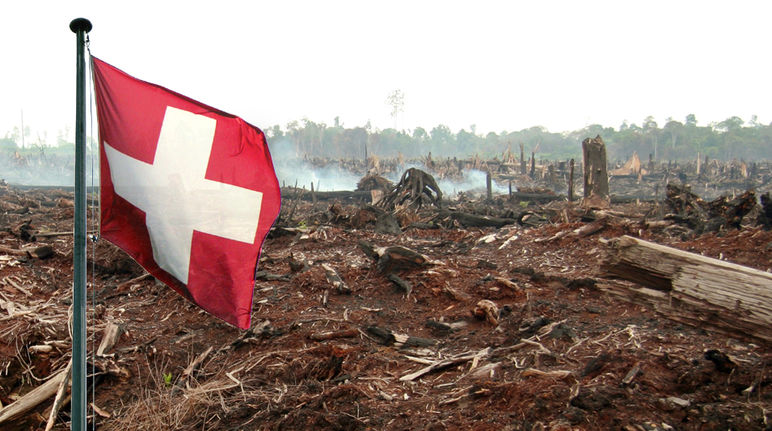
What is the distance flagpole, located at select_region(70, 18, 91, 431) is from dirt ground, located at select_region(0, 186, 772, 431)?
136 cm

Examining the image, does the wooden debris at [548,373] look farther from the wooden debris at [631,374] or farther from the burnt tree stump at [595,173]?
the burnt tree stump at [595,173]

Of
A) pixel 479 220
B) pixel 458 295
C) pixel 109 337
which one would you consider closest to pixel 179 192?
pixel 109 337

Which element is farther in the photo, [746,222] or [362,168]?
[362,168]

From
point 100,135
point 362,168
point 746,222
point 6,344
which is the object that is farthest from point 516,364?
point 362,168

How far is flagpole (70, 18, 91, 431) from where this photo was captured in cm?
216

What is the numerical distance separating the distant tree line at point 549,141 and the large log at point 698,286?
40.4m

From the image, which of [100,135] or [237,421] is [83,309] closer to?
[100,135]

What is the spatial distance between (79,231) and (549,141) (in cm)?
8665

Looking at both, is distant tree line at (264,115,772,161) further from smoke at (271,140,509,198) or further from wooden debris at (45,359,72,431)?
wooden debris at (45,359,72,431)

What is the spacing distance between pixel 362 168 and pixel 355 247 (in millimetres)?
31510

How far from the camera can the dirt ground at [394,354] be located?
9.82ft

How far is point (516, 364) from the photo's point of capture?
3852 millimetres

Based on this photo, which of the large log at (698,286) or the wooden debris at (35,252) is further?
the wooden debris at (35,252)

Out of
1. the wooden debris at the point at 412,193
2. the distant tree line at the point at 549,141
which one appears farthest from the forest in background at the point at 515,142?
the wooden debris at the point at 412,193
